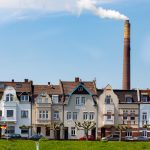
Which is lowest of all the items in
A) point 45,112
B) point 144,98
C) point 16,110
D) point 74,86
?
point 45,112

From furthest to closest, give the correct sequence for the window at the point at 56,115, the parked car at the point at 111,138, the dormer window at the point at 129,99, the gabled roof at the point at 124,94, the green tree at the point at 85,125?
the gabled roof at the point at 124,94 < the dormer window at the point at 129,99 < the window at the point at 56,115 < the green tree at the point at 85,125 < the parked car at the point at 111,138

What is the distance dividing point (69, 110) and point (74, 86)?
4.09 m

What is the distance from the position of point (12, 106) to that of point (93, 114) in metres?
13.0

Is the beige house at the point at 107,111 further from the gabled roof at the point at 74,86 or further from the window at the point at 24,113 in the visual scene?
the window at the point at 24,113

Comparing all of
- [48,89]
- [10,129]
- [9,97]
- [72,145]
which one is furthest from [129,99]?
[72,145]

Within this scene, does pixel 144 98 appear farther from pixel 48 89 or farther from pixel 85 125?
pixel 48 89

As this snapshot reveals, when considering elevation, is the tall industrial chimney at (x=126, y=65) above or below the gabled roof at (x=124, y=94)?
above

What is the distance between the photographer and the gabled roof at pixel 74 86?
97812mm

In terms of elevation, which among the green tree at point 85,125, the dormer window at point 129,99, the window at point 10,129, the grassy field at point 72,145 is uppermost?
the dormer window at point 129,99

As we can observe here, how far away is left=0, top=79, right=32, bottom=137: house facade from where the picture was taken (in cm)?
9606

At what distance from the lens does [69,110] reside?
97.4 m

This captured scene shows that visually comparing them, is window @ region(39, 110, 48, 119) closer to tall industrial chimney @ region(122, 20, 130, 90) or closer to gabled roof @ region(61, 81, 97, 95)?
gabled roof @ region(61, 81, 97, 95)

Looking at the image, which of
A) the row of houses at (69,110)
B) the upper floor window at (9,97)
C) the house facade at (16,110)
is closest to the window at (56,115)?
the row of houses at (69,110)

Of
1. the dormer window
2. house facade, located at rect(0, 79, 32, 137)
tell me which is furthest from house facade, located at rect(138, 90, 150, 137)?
house facade, located at rect(0, 79, 32, 137)
